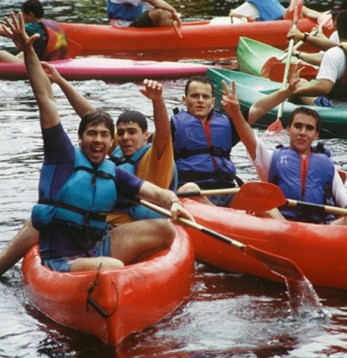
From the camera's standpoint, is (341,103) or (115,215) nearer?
(115,215)

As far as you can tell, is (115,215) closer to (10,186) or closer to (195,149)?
(195,149)

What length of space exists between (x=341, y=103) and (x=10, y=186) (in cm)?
283

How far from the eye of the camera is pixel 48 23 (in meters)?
11.5

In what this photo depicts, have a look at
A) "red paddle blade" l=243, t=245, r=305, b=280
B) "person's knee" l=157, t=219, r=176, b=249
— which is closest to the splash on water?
"red paddle blade" l=243, t=245, r=305, b=280

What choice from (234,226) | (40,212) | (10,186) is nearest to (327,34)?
(10,186)

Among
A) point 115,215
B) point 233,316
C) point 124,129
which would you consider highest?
point 124,129

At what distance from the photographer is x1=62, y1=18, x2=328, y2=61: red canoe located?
1307cm

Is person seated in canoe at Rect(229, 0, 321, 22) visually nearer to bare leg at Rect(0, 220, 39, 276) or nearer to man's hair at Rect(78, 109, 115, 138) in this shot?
bare leg at Rect(0, 220, 39, 276)

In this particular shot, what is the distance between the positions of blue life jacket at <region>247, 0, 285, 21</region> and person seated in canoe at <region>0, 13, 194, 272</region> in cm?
876

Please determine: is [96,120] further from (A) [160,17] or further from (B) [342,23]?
(A) [160,17]

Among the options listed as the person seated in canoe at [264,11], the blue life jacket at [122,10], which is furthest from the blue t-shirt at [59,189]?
the person seated in canoe at [264,11]

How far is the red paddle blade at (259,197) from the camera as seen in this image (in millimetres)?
5605

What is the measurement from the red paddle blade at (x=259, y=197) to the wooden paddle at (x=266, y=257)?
1.31 feet

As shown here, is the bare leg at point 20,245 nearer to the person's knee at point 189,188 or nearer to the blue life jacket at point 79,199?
the blue life jacket at point 79,199
